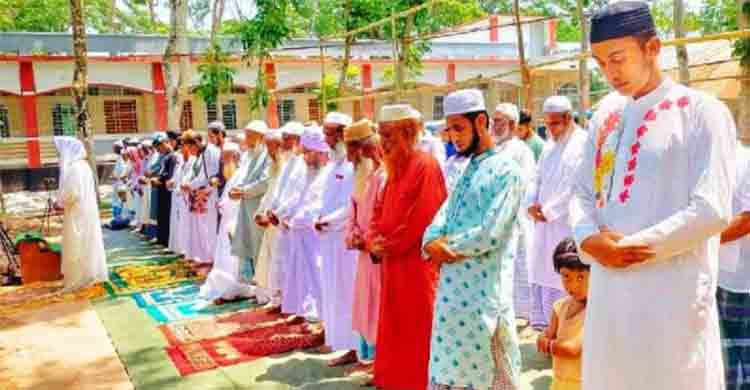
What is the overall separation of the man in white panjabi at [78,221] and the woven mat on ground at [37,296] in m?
0.17

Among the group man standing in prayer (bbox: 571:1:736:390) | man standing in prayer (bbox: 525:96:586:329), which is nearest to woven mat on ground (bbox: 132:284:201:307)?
man standing in prayer (bbox: 525:96:586:329)

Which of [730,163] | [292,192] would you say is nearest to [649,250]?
[730,163]

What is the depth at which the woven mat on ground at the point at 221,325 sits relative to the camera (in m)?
5.41

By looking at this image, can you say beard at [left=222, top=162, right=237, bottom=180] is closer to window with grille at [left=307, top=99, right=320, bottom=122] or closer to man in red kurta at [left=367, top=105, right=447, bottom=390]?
man in red kurta at [left=367, top=105, right=447, bottom=390]

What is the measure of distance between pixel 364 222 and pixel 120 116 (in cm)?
2048

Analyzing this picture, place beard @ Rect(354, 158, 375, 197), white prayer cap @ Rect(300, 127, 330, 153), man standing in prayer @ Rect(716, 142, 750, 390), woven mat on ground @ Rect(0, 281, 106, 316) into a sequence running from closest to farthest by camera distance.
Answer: man standing in prayer @ Rect(716, 142, 750, 390) → beard @ Rect(354, 158, 375, 197) → white prayer cap @ Rect(300, 127, 330, 153) → woven mat on ground @ Rect(0, 281, 106, 316)

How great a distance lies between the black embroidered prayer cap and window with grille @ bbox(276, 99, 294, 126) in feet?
74.8

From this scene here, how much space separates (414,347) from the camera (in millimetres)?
3486

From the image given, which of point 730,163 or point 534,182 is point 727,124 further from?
point 534,182

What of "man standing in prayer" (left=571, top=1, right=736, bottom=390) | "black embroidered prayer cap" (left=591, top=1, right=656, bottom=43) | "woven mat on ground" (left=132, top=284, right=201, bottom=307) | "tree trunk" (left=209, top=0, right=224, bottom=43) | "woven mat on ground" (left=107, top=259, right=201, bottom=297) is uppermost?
"tree trunk" (left=209, top=0, right=224, bottom=43)

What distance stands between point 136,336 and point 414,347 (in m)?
2.97

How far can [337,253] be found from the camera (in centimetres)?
473

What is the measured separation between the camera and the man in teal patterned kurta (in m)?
2.87

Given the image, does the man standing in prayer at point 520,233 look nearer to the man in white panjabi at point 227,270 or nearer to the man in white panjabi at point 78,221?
the man in white panjabi at point 227,270
